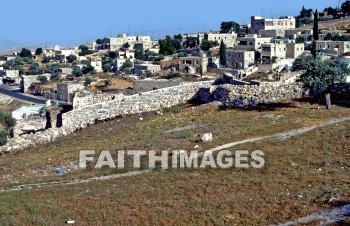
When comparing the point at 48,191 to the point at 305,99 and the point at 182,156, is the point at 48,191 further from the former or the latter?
the point at 305,99

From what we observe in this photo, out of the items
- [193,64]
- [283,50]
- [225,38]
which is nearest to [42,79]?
[193,64]

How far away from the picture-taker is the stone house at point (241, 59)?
74.9m

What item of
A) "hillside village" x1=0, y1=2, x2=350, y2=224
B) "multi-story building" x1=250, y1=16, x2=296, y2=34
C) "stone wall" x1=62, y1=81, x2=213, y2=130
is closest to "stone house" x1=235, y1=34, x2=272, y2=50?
"hillside village" x1=0, y1=2, x2=350, y2=224

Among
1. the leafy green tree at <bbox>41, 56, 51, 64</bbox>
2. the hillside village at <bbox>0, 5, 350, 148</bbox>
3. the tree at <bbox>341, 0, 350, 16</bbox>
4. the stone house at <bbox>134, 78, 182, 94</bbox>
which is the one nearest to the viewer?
the stone house at <bbox>134, 78, 182, 94</bbox>

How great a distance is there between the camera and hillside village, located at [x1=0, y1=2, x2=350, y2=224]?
3481cm

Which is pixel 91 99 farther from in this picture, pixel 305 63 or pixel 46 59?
pixel 46 59

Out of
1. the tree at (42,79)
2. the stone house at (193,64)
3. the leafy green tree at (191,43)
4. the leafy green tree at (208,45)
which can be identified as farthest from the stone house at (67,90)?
the leafy green tree at (191,43)

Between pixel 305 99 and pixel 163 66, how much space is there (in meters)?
50.8

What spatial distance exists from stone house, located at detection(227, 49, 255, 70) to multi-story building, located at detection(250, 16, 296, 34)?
4785 centimetres

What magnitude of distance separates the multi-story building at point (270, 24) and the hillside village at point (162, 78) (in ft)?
1.04

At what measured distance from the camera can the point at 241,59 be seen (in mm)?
75500

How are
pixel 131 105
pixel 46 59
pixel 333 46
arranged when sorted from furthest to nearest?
pixel 46 59, pixel 333 46, pixel 131 105

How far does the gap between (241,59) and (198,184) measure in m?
59.0

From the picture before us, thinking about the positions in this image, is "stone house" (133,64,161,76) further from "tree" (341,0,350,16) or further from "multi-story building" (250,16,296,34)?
"tree" (341,0,350,16)
